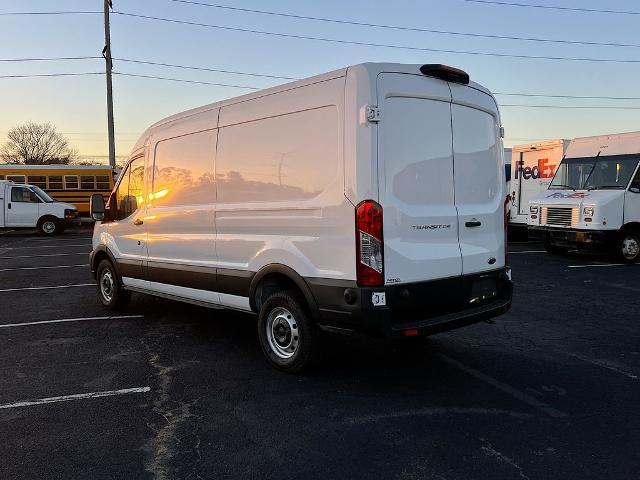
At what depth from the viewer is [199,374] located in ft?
15.7

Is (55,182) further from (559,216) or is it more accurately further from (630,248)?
(630,248)

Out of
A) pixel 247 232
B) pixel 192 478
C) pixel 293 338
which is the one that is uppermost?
pixel 247 232

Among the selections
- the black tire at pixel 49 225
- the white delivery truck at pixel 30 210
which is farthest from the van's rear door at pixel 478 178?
the black tire at pixel 49 225

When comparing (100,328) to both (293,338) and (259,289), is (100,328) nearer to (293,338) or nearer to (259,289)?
(259,289)

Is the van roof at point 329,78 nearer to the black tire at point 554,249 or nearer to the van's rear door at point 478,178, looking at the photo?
the van's rear door at point 478,178

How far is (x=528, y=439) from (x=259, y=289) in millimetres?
2594

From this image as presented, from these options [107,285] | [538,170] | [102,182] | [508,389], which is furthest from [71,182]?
[508,389]

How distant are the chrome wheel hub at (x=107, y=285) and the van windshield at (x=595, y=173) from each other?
1131 centimetres

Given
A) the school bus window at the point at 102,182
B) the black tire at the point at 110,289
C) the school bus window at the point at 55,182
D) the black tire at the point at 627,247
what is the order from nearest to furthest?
the black tire at the point at 110,289 → the black tire at the point at 627,247 → the school bus window at the point at 55,182 → the school bus window at the point at 102,182

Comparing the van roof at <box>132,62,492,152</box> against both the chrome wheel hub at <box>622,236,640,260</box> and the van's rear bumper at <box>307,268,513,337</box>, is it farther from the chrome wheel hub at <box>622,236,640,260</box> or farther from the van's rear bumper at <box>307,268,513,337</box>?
the chrome wheel hub at <box>622,236,640,260</box>

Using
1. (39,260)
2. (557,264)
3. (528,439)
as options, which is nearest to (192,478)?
(528,439)

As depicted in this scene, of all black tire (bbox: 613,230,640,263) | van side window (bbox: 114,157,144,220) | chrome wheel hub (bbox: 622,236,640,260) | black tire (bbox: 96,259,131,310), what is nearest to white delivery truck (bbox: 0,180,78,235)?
black tire (bbox: 96,259,131,310)

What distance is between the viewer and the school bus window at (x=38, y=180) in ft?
80.9

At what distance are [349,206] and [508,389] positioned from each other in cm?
199
